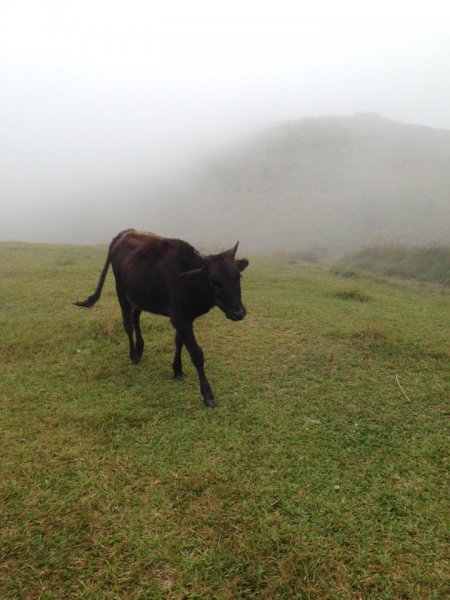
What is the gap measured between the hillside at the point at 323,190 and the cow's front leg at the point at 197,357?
2342cm

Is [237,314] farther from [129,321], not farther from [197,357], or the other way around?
[129,321]

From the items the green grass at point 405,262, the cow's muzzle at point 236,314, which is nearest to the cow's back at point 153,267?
the cow's muzzle at point 236,314

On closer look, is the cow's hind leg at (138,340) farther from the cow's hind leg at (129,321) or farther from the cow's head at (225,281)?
the cow's head at (225,281)

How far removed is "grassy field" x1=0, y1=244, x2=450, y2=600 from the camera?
104 inches

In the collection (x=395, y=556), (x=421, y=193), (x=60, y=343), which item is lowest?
(x=395, y=556)

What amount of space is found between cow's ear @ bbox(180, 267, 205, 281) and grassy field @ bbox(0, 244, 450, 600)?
145 centimetres

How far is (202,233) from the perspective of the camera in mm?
42656

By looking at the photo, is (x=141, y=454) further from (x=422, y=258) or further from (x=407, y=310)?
(x=422, y=258)

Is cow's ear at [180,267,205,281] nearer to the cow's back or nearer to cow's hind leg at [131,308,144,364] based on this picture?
the cow's back

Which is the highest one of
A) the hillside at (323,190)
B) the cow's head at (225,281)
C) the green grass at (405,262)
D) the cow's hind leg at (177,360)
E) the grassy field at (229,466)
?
the hillside at (323,190)

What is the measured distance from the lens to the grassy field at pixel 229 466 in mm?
2629

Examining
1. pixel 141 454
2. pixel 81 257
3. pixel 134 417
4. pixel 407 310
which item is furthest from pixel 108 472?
pixel 81 257

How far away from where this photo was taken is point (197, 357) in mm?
4812

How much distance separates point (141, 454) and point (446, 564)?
8.28ft
